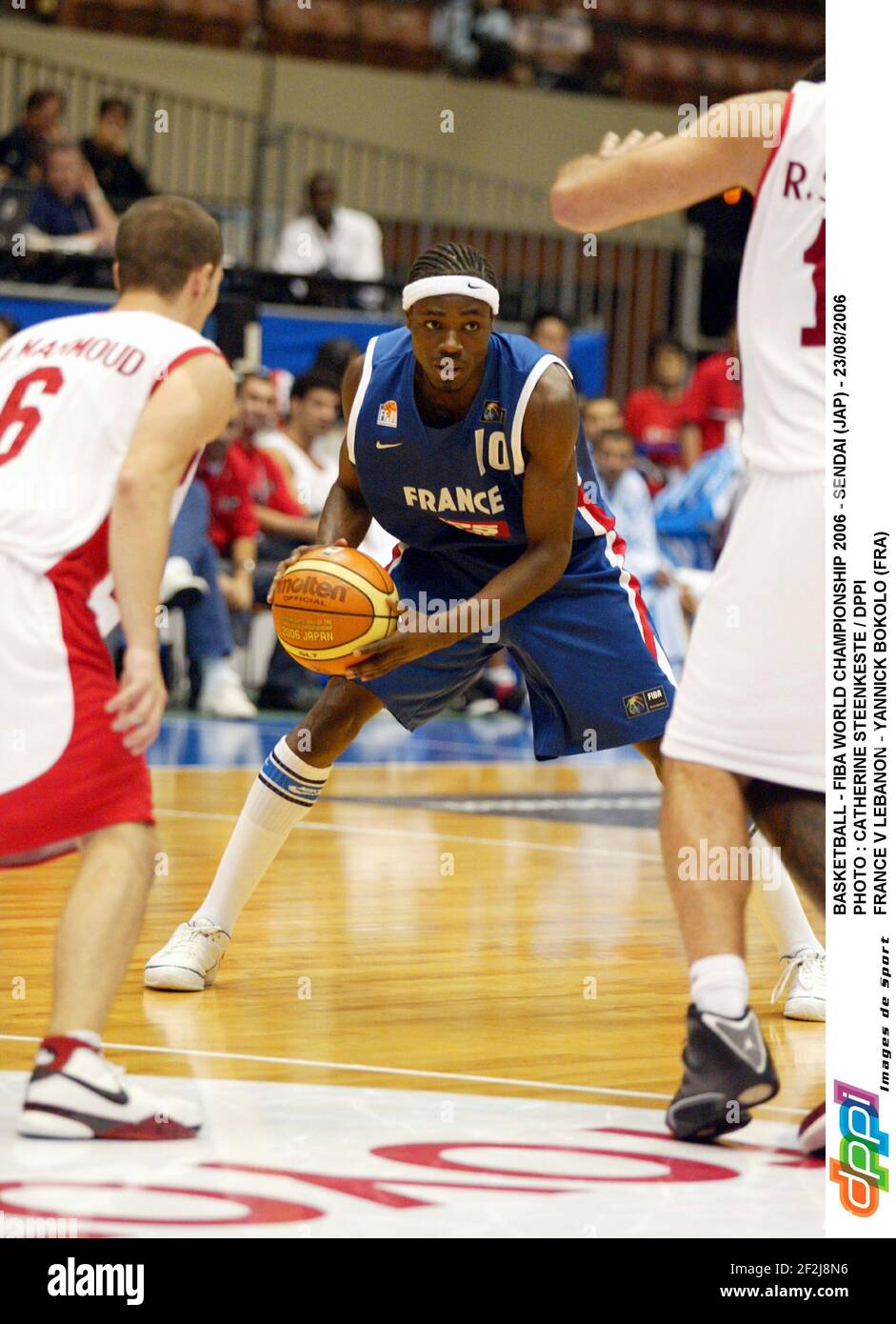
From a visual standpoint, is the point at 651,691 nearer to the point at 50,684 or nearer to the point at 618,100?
the point at 50,684

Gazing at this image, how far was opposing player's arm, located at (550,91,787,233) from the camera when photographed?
3.36 m

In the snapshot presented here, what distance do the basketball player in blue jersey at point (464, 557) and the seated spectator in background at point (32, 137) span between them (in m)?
9.35

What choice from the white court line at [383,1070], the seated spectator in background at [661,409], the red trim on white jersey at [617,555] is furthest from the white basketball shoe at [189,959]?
the seated spectator in background at [661,409]

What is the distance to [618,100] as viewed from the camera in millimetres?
18750

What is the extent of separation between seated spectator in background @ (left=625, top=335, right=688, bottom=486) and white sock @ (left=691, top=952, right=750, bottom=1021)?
11.8 m

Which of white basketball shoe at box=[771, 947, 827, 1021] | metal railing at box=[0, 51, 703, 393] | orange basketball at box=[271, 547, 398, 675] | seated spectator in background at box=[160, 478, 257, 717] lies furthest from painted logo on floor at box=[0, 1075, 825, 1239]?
metal railing at box=[0, 51, 703, 393]

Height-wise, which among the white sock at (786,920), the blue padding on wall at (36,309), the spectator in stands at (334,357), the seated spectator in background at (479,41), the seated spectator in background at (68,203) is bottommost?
the white sock at (786,920)

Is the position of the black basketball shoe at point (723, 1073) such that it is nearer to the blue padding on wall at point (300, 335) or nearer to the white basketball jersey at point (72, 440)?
the white basketball jersey at point (72, 440)

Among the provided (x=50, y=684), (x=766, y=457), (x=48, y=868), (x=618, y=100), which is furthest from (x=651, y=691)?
(x=618, y=100)

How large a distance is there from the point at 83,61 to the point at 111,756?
1408 cm

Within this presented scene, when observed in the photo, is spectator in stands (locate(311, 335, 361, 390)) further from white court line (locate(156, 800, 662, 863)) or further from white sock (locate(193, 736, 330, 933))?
white sock (locate(193, 736, 330, 933))

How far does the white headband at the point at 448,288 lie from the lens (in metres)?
4.62

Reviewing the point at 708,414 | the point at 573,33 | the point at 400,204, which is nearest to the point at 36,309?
the point at 708,414

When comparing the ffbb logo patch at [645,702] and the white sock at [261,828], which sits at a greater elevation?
the ffbb logo patch at [645,702]
